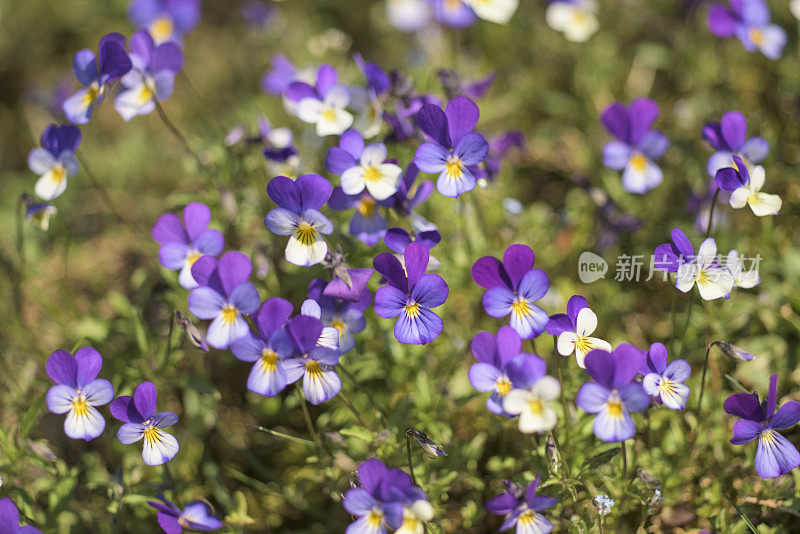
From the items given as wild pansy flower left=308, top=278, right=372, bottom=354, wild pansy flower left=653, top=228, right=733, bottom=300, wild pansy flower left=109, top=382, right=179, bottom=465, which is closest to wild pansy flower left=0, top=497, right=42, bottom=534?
wild pansy flower left=109, top=382, right=179, bottom=465

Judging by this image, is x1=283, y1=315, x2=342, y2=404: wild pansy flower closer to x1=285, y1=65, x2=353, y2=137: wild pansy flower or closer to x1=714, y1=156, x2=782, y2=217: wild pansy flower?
x1=285, y1=65, x2=353, y2=137: wild pansy flower

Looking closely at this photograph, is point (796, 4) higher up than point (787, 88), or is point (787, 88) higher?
point (796, 4)

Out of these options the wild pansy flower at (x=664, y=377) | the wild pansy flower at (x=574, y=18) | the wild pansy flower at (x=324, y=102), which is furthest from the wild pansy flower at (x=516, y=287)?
the wild pansy flower at (x=574, y=18)

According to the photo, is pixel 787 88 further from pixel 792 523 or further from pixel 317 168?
pixel 317 168

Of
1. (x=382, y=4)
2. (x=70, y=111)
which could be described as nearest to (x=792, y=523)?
(x=70, y=111)

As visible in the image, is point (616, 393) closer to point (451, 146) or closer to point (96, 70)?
point (451, 146)

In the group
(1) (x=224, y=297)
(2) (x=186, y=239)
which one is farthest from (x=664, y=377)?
(2) (x=186, y=239)
